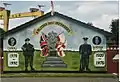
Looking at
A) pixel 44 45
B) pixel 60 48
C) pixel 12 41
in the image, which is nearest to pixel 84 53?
pixel 60 48

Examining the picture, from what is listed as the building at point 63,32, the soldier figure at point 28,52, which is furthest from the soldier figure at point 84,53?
the soldier figure at point 28,52

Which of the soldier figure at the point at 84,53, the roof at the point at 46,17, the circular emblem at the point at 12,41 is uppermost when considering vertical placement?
the roof at the point at 46,17

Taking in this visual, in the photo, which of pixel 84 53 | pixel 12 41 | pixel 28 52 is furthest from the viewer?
pixel 12 41

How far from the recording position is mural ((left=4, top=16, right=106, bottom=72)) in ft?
83.0

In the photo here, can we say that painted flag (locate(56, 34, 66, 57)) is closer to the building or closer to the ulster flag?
the building

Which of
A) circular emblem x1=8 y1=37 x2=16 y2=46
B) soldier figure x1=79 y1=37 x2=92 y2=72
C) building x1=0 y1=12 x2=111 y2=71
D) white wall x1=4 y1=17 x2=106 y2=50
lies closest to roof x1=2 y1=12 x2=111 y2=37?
building x1=0 y1=12 x2=111 y2=71

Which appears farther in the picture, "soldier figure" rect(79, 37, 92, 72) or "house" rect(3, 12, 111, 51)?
"house" rect(3, 12, 111, 51)

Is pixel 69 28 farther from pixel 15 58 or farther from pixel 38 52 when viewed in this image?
pixel 15 58

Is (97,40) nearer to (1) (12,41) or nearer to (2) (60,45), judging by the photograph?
(2) (60,45)

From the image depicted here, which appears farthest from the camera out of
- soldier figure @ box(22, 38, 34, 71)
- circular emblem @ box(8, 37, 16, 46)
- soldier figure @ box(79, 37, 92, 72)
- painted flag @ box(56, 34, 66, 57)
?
circular emblem @ box(8, 37, 16, 46)

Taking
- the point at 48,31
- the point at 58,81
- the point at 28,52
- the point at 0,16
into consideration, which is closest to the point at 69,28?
the point at 48,31

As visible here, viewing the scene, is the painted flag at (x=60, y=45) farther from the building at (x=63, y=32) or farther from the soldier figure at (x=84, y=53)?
the soldier figure at (x=84, y=53)

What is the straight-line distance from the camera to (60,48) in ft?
83.3

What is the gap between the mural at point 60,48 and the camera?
83.0 feet
